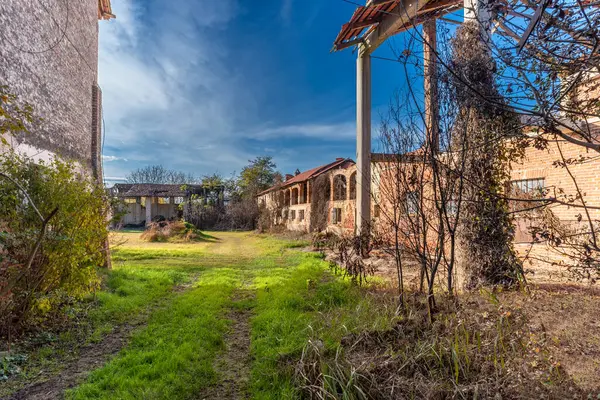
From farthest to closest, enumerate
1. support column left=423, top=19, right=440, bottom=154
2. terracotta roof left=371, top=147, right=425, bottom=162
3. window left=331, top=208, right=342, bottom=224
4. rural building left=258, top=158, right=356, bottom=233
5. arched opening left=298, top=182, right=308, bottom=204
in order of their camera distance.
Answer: arched opening left=298, top=182, right=308, bottom=204, window left=331, top=208, right=342, bottom=224, rural building left=258, top=158, right=356, bottom=233, terracotta roof left=371, top=147, right=425, bottom=162, support column left=423, top=19, right=440, bottom=154

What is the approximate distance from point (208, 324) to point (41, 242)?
2.62 metres

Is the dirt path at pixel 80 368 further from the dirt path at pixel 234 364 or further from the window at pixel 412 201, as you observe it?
the window at pixel 412 201

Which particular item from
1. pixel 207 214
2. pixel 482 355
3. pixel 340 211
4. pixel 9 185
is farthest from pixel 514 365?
pixel 207 214

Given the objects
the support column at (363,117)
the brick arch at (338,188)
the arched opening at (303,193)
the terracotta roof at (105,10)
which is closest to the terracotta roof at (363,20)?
the support column at (363,117)

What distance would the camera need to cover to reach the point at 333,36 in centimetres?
955

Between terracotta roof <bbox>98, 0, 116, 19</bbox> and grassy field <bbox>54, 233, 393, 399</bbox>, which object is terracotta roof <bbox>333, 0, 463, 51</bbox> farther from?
terracotta roof <bbox>98, 0, 116, 19</bbox>

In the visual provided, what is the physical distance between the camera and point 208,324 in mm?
4957

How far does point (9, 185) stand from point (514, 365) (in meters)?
6.34

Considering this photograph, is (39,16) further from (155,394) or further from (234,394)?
(234,394)

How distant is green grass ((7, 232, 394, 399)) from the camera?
3293 millimetres

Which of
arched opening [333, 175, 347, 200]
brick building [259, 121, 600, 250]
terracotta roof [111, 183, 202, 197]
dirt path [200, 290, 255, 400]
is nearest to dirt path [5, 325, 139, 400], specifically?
dirt path [200, 290, 255, 400]

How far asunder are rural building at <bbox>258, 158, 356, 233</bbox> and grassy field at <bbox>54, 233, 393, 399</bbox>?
9.17m

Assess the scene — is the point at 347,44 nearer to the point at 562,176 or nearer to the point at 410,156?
the point at 410,156

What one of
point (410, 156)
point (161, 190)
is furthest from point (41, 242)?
point (161, 190)
